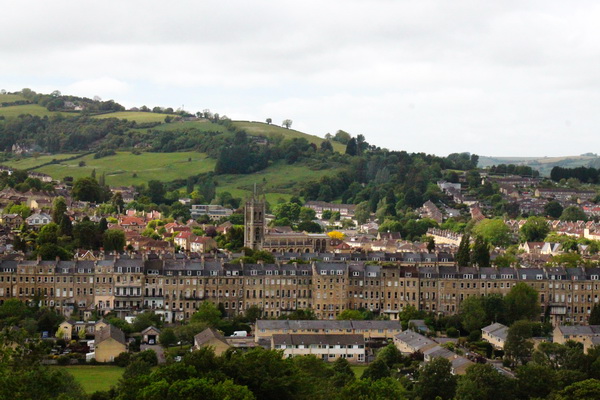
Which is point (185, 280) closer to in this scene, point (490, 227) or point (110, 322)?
point (110, 322)

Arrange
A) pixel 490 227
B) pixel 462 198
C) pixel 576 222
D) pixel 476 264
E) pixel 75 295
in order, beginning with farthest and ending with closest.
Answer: pixel 462 198
pixel 576 222
pixel 490 227
pixel 476 264
pixel 75 295

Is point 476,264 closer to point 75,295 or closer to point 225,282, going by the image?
point 225,282

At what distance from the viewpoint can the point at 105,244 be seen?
309 ft

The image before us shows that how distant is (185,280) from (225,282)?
9.47ft

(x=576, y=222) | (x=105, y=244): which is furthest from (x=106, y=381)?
(x=576, y=222)

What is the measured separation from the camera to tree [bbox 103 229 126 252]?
9398 centimetres

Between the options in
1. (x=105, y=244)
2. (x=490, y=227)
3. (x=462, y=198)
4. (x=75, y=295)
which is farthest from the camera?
(x=462, y=198)

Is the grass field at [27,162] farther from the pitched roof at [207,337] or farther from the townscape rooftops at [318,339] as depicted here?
the townscape rooftops at [318,339]

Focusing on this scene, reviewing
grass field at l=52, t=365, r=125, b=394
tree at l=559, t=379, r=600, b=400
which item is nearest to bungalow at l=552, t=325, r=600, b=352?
tree at l=559, t=379, r=600, b=400

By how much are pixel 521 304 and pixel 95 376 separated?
31023 millimetres

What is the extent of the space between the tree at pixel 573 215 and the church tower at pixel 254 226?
52798 mm

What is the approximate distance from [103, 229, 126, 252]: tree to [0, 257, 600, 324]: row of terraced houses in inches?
474

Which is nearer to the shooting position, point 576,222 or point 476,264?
point 476,264

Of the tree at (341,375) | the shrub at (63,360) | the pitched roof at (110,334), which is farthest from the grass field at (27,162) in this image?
the tree at (341,375)
